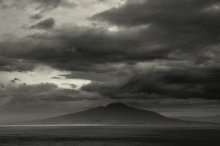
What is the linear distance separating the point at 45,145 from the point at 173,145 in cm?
5255

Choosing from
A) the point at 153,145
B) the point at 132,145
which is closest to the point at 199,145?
the point at 153,145

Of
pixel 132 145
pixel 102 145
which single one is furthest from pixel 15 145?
pixel 132 145

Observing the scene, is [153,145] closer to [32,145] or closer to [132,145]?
[132,145]

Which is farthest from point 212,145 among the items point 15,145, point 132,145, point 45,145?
point 15,145

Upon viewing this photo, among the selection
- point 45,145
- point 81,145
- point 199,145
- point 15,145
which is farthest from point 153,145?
point 15,145

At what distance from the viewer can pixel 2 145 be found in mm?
136375

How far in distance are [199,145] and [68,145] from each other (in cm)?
5381

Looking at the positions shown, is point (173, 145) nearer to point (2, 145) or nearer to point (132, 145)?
point (132, 145)

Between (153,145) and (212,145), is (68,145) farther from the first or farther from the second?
(212,145)

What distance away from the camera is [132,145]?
455 feet

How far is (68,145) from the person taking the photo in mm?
139125

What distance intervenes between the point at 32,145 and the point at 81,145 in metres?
20.4

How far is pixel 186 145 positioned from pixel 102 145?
34551 mm

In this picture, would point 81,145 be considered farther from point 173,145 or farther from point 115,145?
point 173,145
